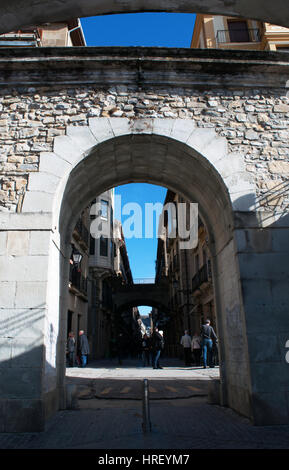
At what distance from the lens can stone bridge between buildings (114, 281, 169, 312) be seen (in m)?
32.5

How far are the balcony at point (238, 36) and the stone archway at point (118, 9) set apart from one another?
17539 millimetres

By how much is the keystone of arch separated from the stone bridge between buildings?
27233 millimetres

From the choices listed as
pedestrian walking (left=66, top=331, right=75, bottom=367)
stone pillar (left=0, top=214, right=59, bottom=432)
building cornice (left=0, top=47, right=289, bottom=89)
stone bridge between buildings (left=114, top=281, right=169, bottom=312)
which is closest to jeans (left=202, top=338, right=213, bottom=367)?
pedestrian walking (left=66, top=331, right=75, bottom=367)

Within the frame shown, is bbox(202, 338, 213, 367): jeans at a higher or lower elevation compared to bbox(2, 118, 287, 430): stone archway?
lower

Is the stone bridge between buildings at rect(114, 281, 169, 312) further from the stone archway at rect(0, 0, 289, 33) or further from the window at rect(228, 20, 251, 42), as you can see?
the stone archway at rect(0, 0, 289, 33)

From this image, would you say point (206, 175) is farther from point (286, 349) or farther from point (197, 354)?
point (197, 354)

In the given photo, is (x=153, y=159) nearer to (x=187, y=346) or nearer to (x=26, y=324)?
(x=26, y=324)

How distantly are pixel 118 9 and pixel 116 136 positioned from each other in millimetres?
2943

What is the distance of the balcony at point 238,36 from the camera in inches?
729

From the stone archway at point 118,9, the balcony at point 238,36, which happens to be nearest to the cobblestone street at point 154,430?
the stone archway at point 118,9

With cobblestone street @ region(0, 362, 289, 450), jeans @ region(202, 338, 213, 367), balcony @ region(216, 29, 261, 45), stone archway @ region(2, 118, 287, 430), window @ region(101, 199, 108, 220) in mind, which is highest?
balcony @ region(216, 29, 261, 45)

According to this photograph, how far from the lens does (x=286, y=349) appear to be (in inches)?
198

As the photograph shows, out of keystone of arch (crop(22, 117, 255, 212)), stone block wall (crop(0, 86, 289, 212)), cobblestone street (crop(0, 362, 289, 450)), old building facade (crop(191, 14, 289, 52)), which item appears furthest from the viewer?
old building facade (crop(191, 14, 289, 52))
